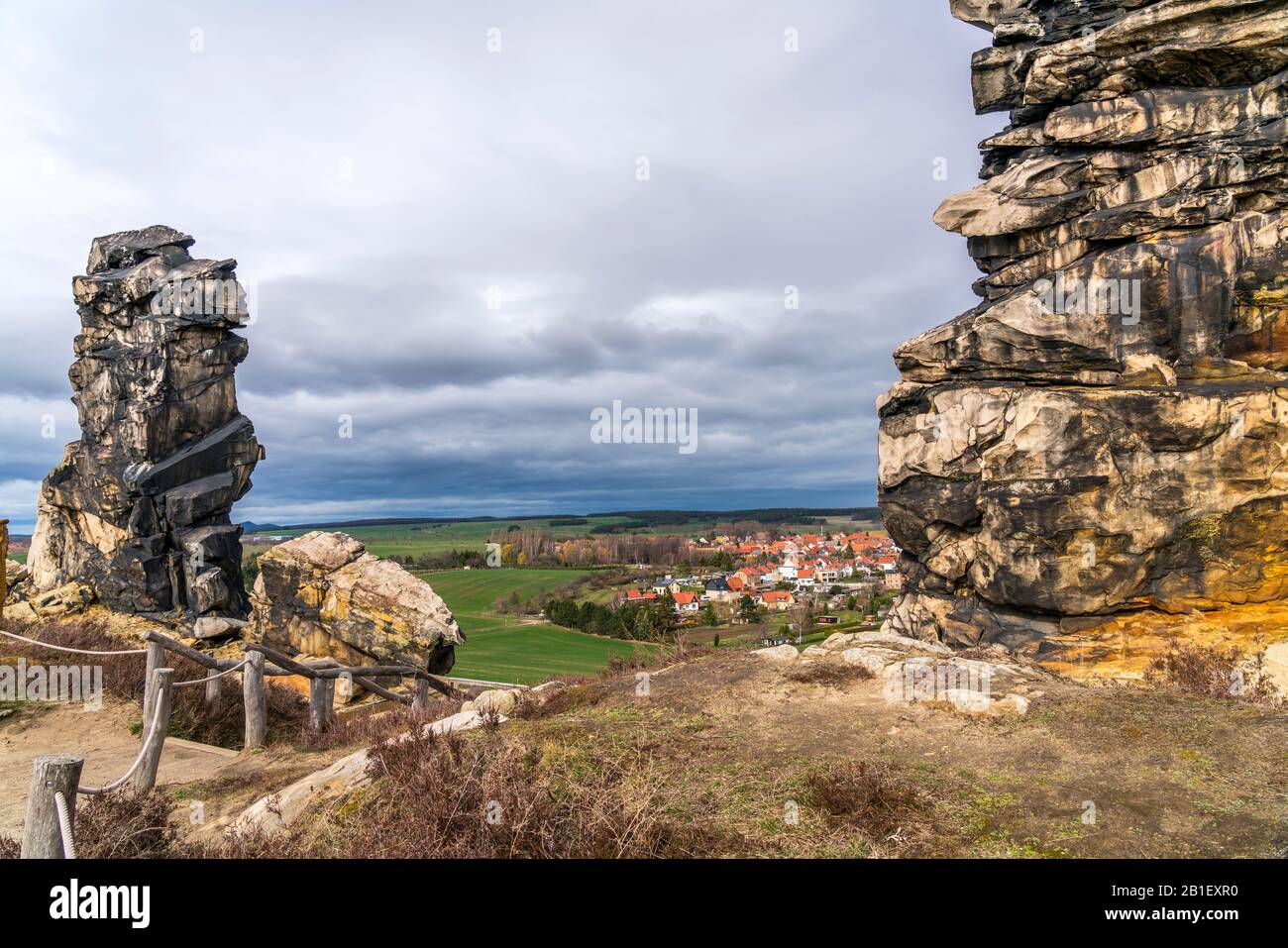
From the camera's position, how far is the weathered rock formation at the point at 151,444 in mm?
27641

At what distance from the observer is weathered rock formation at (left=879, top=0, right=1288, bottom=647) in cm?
1377

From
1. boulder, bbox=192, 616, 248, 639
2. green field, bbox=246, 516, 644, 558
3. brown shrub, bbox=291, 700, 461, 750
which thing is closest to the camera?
brown shrub, bbox=291, 700, 461, 750

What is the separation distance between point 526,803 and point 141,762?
671 cm

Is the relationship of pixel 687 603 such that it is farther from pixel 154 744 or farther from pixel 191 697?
pixel 154 744

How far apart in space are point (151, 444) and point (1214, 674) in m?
33.8

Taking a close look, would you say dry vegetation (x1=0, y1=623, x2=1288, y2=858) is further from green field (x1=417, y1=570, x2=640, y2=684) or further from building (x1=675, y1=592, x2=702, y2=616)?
building (x1=675, y1=592, x2=702, y2=616)

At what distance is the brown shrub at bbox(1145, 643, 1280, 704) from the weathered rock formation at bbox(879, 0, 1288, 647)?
1399mm

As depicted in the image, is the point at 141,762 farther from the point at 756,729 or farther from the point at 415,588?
A: the point at 415,588

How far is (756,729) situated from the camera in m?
7.84

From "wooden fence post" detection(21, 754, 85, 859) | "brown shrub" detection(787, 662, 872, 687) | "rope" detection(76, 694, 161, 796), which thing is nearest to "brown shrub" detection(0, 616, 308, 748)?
"rope" detection(76, 694, 161, 796)

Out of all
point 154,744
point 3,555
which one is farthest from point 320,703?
point 3,555

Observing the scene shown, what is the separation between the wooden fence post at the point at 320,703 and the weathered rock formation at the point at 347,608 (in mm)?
5561

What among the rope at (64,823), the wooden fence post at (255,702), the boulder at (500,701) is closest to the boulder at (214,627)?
the wooden fence post at (255,702)
